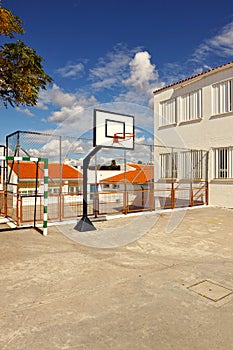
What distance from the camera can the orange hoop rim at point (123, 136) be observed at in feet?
34.0

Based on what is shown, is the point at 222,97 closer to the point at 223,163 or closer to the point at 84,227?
the point at 223,163

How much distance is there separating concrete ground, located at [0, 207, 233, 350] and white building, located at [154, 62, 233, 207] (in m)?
7.86

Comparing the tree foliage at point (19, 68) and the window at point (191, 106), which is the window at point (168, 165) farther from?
the tree foliage at point (19, 68)

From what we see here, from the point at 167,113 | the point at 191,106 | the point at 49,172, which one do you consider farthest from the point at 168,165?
the point at 49,172

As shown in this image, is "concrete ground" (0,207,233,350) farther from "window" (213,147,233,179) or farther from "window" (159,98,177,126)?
"window" (159,98,177,126)

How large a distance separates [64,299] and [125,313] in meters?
0.99

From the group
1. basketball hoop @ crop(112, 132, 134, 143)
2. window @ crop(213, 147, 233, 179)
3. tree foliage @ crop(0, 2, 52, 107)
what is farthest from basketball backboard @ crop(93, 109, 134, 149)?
window @ crop(213, 147, 233, 179)

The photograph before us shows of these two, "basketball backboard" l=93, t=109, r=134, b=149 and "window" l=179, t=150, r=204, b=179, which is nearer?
"basketball backboard" l=93, t=109, r=134, b=149

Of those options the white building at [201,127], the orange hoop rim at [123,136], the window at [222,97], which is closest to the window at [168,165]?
the white building at [201,127]

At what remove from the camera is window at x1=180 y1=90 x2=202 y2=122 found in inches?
587

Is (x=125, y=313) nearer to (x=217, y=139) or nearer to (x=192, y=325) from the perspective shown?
(x=192, y=325)

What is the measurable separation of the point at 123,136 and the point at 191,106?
6.94 metres

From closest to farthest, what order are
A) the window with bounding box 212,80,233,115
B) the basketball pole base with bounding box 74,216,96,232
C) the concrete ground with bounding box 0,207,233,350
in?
the concrete ground with bounding box 0,207,233,350 < the basketball pole base with bounding box 74,216,96,232 < the window with bounding box 212,80,233,115

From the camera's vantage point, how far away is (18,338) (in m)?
2.79
